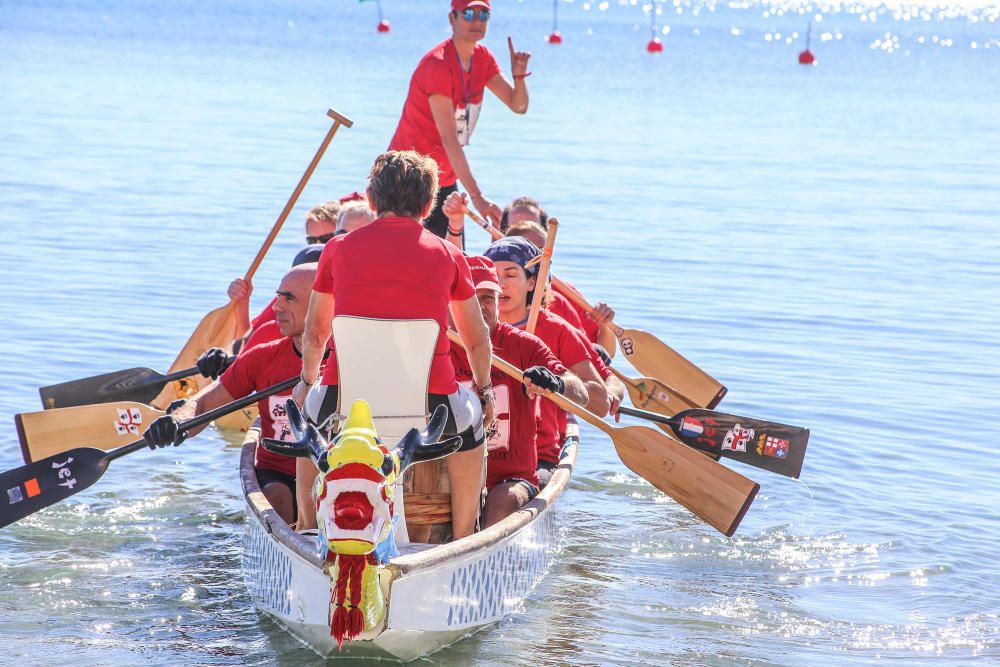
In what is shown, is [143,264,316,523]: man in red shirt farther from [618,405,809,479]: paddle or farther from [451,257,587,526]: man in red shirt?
[618,405,809,479]: paddle

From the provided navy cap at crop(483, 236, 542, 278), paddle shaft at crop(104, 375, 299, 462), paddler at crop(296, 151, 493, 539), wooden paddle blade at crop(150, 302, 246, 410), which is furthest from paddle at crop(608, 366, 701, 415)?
paddler at crop(296, 151, 493, 539)

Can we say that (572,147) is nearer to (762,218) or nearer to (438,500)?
(762,218)

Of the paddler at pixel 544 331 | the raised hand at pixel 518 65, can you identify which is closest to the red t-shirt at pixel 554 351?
the paddler at pixel 544 331

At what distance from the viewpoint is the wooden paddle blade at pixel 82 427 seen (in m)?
7.43

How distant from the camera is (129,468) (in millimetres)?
8812

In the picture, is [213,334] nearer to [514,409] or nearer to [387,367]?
[514,409]

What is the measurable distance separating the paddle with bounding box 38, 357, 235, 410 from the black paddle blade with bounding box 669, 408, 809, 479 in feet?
10.3

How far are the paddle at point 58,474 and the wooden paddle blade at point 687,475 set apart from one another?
1.94 meters

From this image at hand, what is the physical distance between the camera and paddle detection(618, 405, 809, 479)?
24.4 ft

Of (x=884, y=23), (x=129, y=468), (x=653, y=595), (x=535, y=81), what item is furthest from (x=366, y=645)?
(x=884, y=23)

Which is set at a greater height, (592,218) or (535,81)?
(535,81)

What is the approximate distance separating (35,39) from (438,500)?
151ft

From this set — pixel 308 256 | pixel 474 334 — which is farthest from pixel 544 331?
pixel 474 334

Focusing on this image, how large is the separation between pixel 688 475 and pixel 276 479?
2236mm
